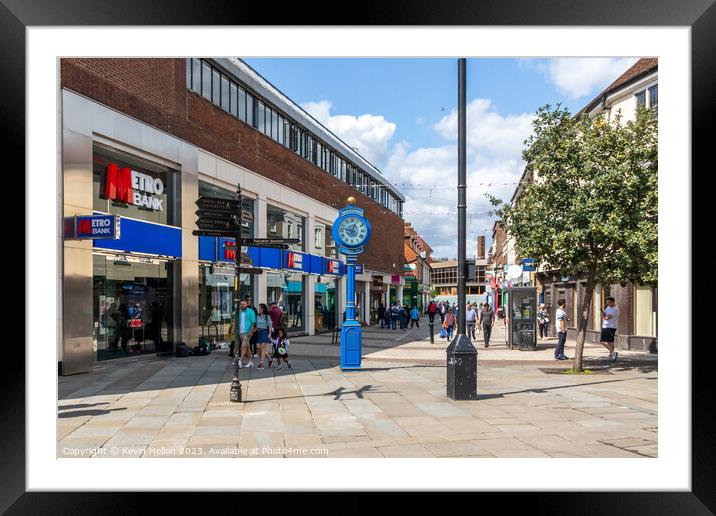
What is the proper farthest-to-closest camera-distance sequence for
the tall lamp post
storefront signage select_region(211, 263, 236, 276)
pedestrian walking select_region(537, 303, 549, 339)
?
pedestrian walking select_region(537, 303, 549, 339) → storefront signage select_region(211, 263, 236, 276) → the tall lamp post

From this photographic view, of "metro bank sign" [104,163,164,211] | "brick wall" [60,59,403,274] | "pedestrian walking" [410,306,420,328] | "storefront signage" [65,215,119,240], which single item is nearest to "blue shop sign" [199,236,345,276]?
"metro bank sign" [104,163,164,211]

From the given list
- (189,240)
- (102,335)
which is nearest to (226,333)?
(189,240)

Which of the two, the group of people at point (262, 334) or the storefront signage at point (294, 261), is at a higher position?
the storefront signage at point (294, 261)

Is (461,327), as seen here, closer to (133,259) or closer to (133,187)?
(133,259)

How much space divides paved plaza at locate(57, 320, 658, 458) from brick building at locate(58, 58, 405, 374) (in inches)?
63.0

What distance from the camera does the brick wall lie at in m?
14.9

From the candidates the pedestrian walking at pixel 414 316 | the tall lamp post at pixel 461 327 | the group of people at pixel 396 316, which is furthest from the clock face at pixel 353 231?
the pedestrian walking at pixel 414 316

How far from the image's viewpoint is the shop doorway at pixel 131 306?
15.2 m

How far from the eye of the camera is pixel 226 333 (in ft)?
71.9

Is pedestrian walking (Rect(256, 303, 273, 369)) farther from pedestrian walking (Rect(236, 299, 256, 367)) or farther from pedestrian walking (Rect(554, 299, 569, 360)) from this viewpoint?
pedestrian walking (Rect(554, 299, 569, 360))

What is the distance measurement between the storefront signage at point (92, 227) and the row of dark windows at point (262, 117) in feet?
24.4

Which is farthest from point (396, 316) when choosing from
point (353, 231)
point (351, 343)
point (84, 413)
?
point (84, 413)
